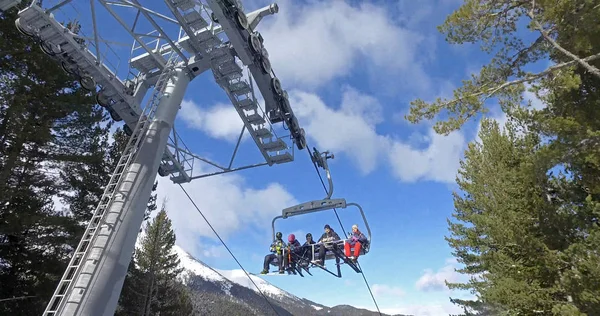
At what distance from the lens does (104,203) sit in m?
7.16

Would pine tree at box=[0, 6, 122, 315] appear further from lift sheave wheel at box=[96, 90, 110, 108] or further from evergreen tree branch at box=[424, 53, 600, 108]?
evergreen tree branch at box=[424, 53, 600, 108]

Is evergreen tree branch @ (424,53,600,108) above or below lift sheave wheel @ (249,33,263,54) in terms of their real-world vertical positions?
below

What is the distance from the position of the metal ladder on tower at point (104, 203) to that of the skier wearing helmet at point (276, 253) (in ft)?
20.1

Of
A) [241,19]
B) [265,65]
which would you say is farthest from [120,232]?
[265,65]

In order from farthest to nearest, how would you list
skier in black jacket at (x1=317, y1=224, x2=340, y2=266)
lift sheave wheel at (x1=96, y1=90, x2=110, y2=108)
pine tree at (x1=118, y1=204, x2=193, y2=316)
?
pine tree at (x1=118, y1=204, x2=193, y2=316) → skier in black jacket at (x1=317, y1=224, x2=340, y2=266) → lift sheave wheel at (x1=96, y1=90, x2=110, y2=108)

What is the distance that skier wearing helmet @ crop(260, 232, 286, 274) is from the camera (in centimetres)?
1217

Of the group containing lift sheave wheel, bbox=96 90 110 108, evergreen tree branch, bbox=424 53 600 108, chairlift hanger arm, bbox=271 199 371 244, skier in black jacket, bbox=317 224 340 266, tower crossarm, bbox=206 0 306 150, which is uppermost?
tower crossarm, bbox=206 0 306 150

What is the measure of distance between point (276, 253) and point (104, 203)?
6.60 m

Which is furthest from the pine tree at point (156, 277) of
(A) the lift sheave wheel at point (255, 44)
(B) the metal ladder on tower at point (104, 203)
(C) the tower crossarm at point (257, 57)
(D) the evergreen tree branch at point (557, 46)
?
(D) the evergreen tree branch at point (557, 46)

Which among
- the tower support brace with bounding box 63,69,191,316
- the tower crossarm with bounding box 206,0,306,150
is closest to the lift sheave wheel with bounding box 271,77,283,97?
the tower crossarm with bounding box 206,0,306,150

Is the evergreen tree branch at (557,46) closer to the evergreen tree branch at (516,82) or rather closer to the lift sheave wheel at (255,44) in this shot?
the evergreen tree branch at (516,82)

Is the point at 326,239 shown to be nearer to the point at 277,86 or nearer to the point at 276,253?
the point at 276,253

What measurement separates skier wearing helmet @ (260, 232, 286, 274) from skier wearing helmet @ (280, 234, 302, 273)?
0.15 metres

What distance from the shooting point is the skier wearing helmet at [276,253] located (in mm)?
12172
